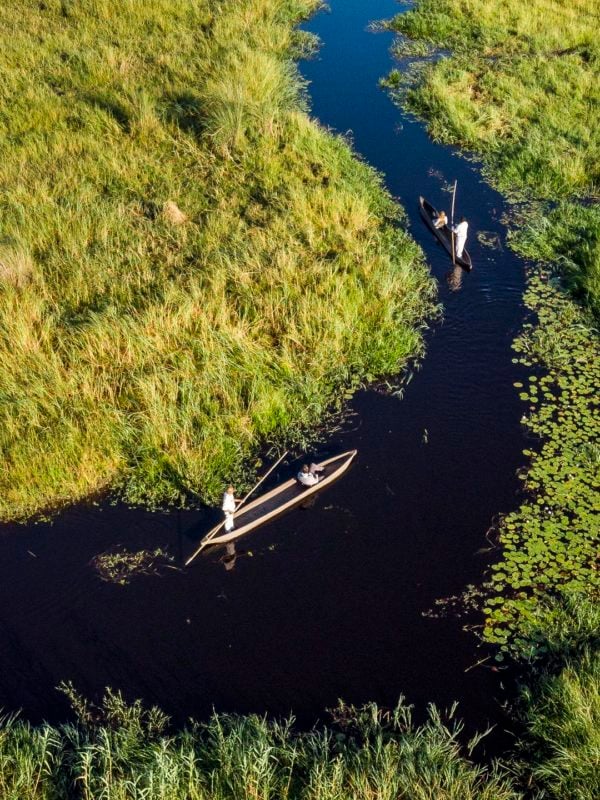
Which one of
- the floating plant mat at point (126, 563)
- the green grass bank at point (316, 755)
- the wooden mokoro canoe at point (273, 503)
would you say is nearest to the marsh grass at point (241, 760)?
the green grass bank at point (316, 755)

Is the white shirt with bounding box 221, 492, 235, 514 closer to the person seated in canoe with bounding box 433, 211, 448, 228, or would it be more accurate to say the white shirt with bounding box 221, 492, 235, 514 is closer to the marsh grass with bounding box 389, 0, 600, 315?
the marsh grass with bounding box 389, 0, 600, 315

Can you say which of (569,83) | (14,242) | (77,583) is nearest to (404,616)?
(77,583)

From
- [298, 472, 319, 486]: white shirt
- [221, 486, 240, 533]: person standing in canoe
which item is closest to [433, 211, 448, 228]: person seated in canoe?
[298, 472, 319, 486]: white shirt

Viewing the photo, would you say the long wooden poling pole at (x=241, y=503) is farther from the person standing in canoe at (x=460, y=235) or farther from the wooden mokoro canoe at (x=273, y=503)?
the person standing in canoe at (x=460, y=235)

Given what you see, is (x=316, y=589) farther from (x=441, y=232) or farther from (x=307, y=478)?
(x=441, y=232)

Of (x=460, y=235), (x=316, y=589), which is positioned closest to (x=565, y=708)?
(x=316, y=589)
